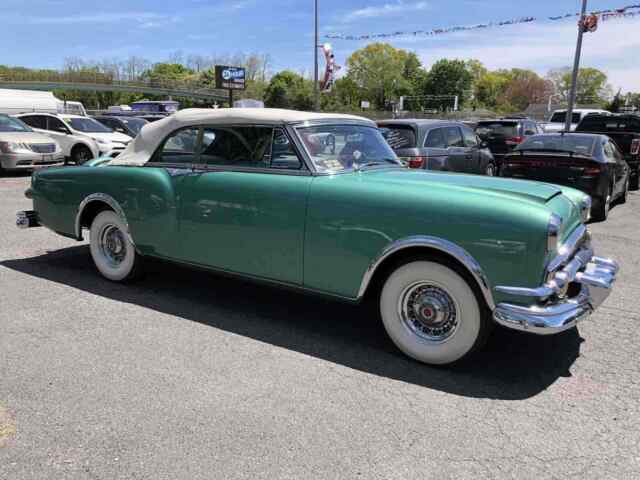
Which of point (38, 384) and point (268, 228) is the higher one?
point (268, 228)

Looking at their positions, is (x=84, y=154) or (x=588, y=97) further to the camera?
(x=588, y=97)

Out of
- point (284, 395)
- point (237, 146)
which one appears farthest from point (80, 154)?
point (284, 395)

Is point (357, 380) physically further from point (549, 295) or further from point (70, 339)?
point (70, 339)

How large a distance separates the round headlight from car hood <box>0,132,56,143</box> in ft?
44.7

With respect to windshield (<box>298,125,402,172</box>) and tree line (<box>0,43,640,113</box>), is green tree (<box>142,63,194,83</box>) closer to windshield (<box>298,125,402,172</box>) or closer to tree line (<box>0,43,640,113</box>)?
tree line (<box>0,43,640,113</box>)

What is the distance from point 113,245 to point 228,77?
7272 centimetres

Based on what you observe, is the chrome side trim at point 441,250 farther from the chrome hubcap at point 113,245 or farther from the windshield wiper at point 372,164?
the chrome hubcap at point 113,245

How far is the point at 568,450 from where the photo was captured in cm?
273

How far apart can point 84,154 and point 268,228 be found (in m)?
13.0

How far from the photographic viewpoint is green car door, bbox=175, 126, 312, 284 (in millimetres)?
4012

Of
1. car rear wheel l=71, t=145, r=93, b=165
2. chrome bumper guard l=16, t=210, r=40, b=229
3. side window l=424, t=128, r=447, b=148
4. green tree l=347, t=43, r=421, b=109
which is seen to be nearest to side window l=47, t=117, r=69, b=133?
car rear wheel l=71, t=145, r=93, b=165

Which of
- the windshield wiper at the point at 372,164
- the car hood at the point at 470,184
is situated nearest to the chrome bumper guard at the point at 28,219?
the windshield wiper at the point at 372,164

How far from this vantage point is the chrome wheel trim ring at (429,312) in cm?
355

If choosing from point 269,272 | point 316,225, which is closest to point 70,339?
point 269,272
